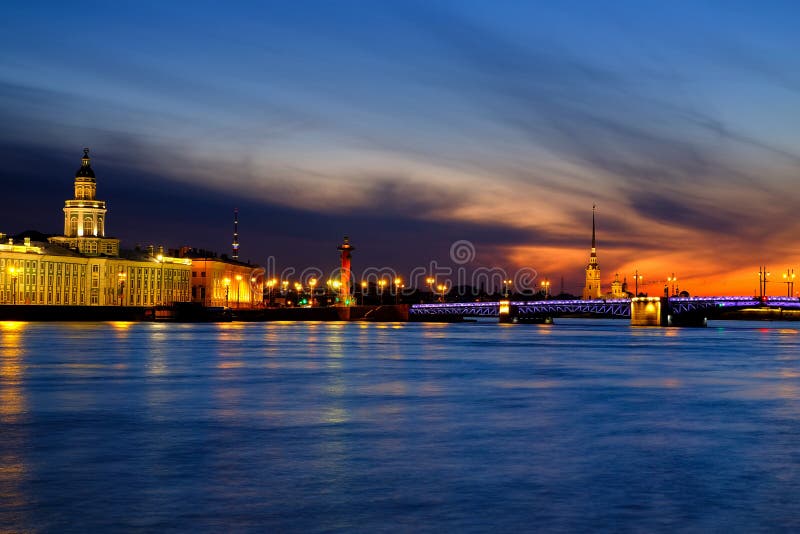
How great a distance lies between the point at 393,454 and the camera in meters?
18.2

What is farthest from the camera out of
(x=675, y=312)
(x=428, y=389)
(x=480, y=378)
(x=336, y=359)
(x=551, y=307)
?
(x=551, y=307)

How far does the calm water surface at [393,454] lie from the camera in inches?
518

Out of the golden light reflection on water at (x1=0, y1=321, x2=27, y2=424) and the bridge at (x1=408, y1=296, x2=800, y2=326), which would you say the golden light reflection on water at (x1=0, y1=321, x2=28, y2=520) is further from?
the bridge at (x1=408, y1=296, x2=800, y2=326)

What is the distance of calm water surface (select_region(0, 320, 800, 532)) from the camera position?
13164 millimetres

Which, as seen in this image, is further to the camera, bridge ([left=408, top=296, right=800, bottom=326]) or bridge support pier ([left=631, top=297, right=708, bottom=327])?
bridge support pier ([left=631, top=297, right=708, bottom=327])

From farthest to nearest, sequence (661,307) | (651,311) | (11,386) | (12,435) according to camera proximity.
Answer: (651,311)
(661,307)
(11,386)
(12,435)

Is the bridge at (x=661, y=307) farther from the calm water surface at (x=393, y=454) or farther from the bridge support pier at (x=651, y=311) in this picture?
the calm water surface at (x=393, y=454)

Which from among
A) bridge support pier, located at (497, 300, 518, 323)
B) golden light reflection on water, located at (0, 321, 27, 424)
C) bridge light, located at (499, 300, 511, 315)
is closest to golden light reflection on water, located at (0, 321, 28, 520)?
Result: golden light reflection on water, located at (0, 321, 27, 424)

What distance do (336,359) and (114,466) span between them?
121ft

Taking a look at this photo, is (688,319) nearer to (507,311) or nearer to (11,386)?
(507,311)

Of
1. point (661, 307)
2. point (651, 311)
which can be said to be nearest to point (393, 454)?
point (661, 307)

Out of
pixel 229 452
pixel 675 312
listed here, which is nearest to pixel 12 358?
pixel 229 452

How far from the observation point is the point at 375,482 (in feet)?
50.6

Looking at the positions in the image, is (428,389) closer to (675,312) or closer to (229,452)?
(229,452)
